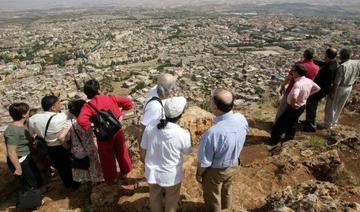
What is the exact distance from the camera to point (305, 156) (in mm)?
4504

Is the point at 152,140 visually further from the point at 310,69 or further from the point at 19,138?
the point at 310,69

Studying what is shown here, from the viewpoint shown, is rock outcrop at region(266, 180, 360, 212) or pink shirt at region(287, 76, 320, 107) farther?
pink shirt at region(287, 76, 320, 107)

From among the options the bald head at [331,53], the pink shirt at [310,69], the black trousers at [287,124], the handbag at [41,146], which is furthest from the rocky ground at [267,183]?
the bald head at [331,53]

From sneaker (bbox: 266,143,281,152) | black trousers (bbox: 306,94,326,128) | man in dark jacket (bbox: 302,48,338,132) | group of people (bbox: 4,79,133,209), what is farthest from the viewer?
black trousers (bbox: 306,94,326,128)

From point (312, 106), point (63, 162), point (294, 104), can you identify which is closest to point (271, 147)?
point (294, 104)

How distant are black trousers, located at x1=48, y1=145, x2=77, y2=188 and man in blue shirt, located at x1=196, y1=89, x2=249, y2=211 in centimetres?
174

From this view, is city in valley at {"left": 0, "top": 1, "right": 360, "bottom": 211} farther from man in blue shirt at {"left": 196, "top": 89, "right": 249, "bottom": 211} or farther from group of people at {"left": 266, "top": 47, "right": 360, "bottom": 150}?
man in blue shirt at {"left": 196, "top": 89, "right": 249, "bottom": 211}

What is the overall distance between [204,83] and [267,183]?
97.5 ft

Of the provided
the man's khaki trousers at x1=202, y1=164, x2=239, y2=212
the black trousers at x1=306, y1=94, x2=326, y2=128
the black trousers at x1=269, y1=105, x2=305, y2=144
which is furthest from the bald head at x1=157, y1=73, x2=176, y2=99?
the black trousers at x1=306, y1=94, x2=326, y2=128

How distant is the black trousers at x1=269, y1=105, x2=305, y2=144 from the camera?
491 cm

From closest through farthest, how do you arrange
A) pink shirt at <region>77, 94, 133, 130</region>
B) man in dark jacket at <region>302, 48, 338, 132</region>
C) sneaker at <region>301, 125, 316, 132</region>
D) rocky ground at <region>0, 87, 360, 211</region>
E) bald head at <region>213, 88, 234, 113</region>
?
bald head at <region>213, 88, 234, 113</region>, rocky ground at <region>0, 87, 360, 211</region>, pink shirt at <region>77, 94, 133, 130</region>, man in dark jacket at <region>302, 48, 338, 132</region>, sneaker at <region>301, 125, 316, 132</region>

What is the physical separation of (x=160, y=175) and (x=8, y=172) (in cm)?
263

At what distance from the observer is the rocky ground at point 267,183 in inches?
124

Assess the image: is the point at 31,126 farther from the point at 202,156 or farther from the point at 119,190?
the point at 202,156
